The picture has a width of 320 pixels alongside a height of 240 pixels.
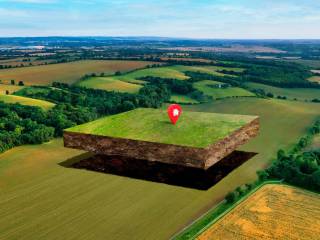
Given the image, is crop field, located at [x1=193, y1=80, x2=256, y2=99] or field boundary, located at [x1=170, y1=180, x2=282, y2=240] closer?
field boundary, located at [x1=170, y1=180, x2=282, y2=240]

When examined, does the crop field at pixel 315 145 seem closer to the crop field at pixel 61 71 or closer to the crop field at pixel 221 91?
the crop field at pixel 221 91

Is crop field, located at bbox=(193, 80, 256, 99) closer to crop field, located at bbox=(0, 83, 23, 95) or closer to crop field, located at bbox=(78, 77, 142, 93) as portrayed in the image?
crop field, located at bbox=(78, 77, 142, 93)

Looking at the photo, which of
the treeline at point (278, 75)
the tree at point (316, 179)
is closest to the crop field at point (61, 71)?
the treeline at point (278, 75)

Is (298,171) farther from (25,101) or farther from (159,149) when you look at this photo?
(25,101)

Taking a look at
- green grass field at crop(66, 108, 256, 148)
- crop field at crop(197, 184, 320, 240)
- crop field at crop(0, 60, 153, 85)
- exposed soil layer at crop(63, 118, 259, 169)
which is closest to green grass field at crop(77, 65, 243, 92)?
crop field at crop(0, 60, 153, 85)

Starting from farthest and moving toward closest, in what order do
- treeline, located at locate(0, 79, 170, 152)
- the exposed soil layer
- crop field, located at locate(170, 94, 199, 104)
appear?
crop field, located at locate(170, 94, 199, 104)
treeline, located at locate(0, 79, 170, 152)
the exposed soil layer

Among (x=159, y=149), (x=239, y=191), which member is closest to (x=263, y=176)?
(x=239, y=191)

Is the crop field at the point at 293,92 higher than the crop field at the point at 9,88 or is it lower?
lower

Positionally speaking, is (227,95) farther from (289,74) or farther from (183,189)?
(183,189)
